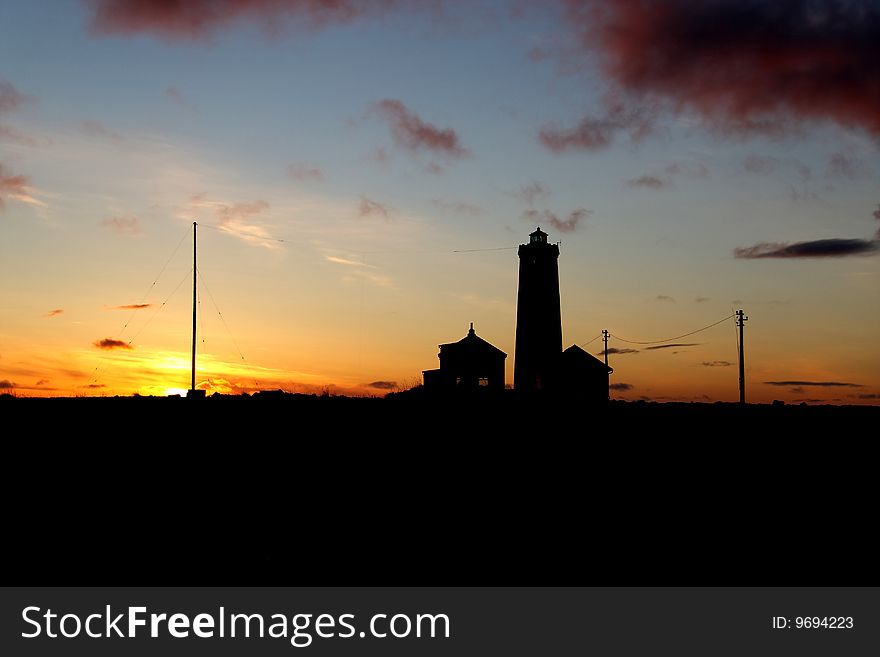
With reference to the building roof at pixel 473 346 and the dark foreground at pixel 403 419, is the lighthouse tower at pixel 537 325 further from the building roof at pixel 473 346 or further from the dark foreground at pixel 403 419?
the dark foreground at pixel 403 419

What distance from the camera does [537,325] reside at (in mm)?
50125

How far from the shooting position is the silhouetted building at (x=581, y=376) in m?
51.8

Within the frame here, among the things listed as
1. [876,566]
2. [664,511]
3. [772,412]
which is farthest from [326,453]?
[772,412]

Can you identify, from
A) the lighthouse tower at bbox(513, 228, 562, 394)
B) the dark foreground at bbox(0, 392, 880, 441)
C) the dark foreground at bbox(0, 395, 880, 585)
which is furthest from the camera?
the lighthouse tower at bbox(513, 228, 562, 394)

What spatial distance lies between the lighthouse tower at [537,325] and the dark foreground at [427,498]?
25323 millimetres

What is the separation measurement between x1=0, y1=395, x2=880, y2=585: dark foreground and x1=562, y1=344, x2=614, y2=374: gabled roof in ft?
92.9

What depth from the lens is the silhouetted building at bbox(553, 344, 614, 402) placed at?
2037 inches

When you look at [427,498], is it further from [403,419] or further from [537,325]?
[537,325]

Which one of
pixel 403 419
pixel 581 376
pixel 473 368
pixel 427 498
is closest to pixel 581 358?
pixel 581 376

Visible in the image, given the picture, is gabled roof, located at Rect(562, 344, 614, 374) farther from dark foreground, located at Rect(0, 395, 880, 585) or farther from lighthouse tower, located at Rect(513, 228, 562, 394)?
dark foreground, located at Rect(0, 395, 880, 585)

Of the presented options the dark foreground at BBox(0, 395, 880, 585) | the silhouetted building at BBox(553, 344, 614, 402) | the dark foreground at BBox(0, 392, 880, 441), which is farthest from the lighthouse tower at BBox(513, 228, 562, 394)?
the dark foreground at BBox(0, 395, 880, 585)

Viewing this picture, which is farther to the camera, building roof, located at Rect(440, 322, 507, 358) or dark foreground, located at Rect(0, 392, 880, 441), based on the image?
building roof, located at Rect(440, 322, 507, 358)

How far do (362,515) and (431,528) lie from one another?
1.36 m
